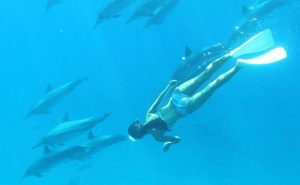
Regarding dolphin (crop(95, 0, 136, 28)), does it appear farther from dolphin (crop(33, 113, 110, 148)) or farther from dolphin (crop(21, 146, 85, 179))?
dolphin (crop(21, 146, 85, 179))

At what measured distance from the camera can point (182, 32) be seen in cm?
5094

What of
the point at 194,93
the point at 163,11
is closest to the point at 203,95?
the point at 194,93

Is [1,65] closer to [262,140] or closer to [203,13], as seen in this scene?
[203,13]

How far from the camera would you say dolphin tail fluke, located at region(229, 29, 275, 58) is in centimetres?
758

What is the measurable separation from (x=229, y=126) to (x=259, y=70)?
5.99 metres

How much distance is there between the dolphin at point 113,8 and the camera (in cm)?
1181

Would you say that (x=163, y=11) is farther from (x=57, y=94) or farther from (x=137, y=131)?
(x=137, y=131)

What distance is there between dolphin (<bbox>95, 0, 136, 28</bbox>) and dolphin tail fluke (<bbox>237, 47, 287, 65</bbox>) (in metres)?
4.99

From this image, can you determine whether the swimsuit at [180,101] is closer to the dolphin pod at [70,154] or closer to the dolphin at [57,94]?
the dolphin pod at [70,154]

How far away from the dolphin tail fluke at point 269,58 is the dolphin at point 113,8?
499 centimetres

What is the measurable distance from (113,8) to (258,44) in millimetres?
5220

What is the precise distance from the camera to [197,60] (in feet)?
36.1

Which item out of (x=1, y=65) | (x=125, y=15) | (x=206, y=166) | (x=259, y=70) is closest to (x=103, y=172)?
(x=206, y=166)

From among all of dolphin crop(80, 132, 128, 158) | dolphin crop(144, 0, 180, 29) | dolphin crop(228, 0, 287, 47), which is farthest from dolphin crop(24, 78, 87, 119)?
dolphin crop(228, 0, 287, 47)
